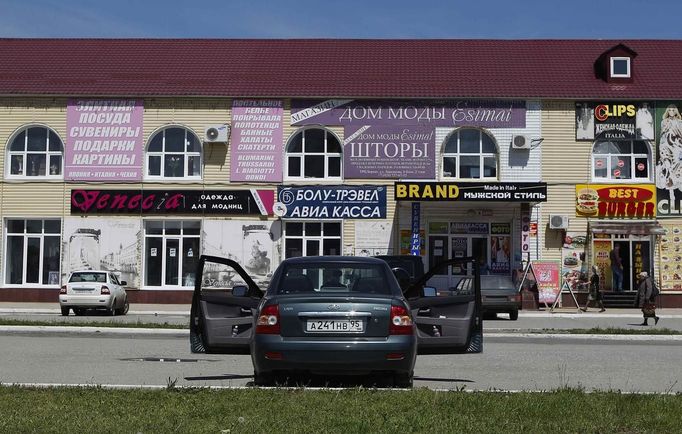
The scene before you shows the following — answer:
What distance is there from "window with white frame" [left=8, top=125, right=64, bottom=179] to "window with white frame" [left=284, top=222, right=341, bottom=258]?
8740 millimetres

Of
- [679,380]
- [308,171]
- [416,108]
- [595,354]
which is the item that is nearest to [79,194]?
[308,171]

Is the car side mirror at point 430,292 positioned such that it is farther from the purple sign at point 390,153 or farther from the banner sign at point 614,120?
the banner sign at point 614,120

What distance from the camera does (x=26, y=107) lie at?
33.9 m

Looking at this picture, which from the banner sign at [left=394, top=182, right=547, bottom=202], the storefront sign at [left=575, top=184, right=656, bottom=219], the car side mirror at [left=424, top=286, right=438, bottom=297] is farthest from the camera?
the storefront sign at [left=575, top=184, right=656, bottom=219]

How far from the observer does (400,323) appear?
9.10 m

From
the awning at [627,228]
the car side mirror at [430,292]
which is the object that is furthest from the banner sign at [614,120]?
the car side mirror at [430,292]

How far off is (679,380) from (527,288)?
20220 mm

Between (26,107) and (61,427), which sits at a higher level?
(26,107)

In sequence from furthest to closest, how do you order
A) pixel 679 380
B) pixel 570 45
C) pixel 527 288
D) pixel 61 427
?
1. pixel 570 45
2. pixel 527 288
3. pixel 679 380
4. pixel 61 427

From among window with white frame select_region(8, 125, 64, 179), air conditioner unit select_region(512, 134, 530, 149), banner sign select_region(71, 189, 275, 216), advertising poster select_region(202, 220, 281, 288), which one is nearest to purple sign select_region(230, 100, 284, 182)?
banner sign select_region(71, 189, 275, 216)

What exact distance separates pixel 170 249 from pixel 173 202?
172 centimetres

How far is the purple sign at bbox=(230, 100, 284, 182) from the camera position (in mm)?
33281

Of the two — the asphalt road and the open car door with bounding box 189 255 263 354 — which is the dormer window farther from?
the open car door with bounding box 189 255 263 354

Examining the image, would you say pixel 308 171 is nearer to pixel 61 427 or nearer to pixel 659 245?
pixel 659 245
